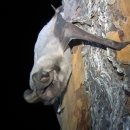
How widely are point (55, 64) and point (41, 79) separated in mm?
313

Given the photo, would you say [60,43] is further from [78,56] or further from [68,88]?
[68,88]

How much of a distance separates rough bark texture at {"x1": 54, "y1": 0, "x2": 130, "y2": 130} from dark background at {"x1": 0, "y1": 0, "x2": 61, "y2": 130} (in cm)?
699

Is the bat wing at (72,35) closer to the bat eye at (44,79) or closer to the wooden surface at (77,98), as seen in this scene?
the wooden surface at (77,98)

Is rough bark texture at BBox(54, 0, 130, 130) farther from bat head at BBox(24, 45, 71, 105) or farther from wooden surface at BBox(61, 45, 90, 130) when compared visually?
bat head at BBox(24, 45, 71, 105)

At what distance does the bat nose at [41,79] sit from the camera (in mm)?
1555

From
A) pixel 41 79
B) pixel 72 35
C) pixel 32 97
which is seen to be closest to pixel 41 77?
pixel 41 79

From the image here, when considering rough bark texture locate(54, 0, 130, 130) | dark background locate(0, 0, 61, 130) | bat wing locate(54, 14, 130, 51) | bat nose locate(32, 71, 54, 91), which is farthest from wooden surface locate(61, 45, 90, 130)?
dark background locate(0, 0, 61, 130)

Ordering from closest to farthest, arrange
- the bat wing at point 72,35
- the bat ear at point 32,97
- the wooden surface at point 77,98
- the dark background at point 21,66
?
the bat wing at point 72,35
the bat ear at point 32,97
the wooden surface at point 77,98
the dark background at point 21,66

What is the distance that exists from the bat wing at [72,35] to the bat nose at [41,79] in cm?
39

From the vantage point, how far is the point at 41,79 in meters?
1.56

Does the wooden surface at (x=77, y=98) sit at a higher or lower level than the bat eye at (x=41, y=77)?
lower

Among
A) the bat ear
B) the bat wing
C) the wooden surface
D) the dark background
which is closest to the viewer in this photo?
the bat wing

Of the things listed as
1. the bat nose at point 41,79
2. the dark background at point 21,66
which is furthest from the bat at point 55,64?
the dark background at point 21,66

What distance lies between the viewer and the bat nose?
155 centimetres
